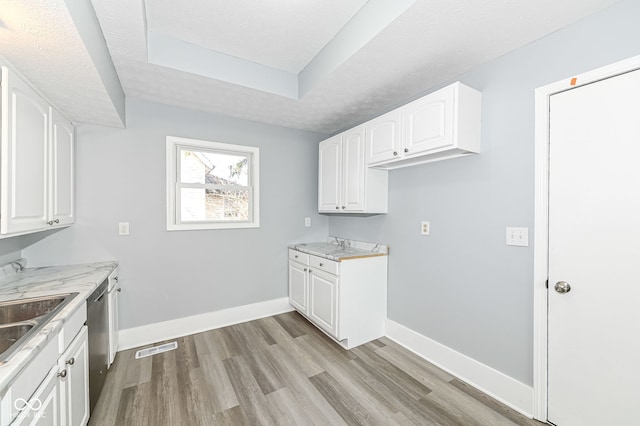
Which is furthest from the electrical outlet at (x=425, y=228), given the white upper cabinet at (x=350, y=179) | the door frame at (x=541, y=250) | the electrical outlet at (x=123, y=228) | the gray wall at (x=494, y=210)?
the electrical outlet at (x=123, y=228)

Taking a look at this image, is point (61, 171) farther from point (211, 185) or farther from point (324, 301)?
point (324, 301)

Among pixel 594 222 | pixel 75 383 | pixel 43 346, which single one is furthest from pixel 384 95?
pixel 75 383

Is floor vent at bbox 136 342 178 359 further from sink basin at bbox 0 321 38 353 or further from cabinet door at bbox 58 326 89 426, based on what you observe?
sink basin at bbox 0 321 38 353

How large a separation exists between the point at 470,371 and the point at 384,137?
6.69 feet

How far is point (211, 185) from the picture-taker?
304 cm

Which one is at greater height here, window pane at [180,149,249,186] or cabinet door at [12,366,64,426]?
window pane at [180,149,249,186]

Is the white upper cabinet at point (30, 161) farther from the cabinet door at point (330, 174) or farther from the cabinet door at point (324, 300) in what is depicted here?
the cabinet door at point (330, 174)

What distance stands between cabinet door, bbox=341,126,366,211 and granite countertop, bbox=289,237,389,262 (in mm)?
483

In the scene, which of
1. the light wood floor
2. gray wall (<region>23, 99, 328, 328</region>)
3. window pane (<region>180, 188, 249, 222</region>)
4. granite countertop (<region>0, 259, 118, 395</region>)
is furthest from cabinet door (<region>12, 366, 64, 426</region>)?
window pane (<region>180, 188, 249, 222</region>)

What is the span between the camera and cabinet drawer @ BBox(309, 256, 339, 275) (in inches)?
103

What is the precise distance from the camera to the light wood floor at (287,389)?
68.3 inches

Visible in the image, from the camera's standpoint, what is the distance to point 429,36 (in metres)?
1.66

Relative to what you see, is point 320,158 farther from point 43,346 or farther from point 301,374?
point 43,346

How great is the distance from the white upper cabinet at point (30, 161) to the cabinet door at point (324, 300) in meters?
2.21
